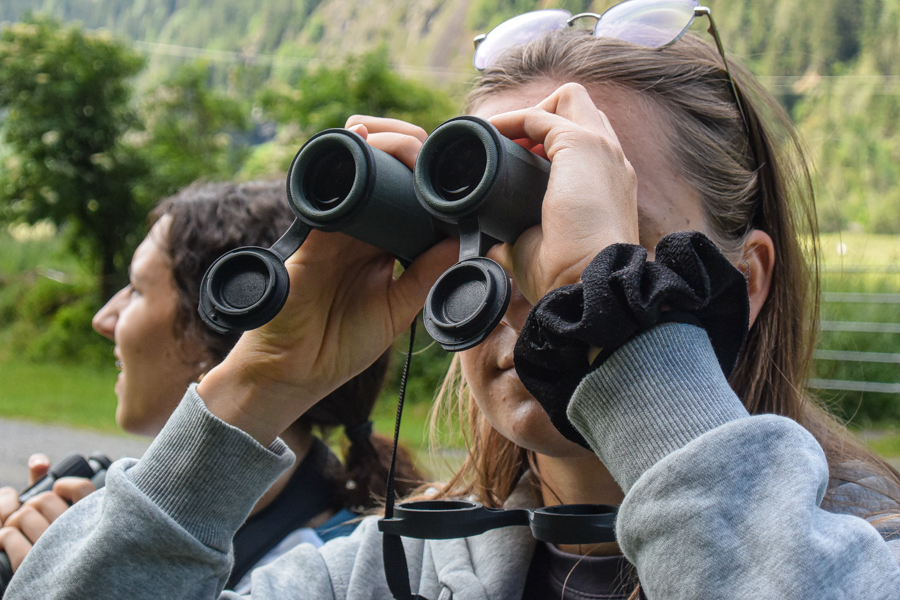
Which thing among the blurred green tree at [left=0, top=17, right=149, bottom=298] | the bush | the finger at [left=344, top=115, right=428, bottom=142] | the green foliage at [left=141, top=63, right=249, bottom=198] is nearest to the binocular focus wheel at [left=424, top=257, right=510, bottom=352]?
the finger at [left=344, top=115, right=428, bottom=142]

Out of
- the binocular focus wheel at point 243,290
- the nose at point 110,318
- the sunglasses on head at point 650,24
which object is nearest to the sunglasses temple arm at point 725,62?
the sunglasses on head at point 650,24

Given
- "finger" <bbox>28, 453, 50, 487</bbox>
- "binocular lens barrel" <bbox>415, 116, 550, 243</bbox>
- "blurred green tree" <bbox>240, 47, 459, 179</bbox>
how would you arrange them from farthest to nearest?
"blurred green tree" <bbox>240, 47, 459, 179</bbox> → "finger" <bbox>28, 453, 50, 487</bbox> → "binocular lens barrel" <bbox>415, 116, 550, 243</bbox>

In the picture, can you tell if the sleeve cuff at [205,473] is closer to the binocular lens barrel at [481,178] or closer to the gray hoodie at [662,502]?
the gray hoodie at [662,502]

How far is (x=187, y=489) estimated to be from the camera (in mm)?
1121

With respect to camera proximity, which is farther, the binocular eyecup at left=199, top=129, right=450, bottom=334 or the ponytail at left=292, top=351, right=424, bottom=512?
the ponytail at left=292, top=351, right=424, bottom=512

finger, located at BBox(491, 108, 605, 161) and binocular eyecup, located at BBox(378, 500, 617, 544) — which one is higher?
finger, located at BBox(491, 108, 605, 161)

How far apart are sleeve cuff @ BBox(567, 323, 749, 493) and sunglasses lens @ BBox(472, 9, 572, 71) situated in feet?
2.95

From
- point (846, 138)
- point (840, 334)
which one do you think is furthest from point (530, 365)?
point (846, 138)

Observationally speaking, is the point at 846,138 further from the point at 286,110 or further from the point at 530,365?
the point at 530,365

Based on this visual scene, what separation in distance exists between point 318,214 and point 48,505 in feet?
3.21

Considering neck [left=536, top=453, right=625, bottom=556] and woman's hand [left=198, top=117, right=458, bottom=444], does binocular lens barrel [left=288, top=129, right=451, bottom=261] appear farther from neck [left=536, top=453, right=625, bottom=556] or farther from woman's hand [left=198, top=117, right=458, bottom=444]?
neck [left=536, top=453, right=625, bottom=556]

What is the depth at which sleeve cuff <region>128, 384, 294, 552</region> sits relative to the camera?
1.12 m

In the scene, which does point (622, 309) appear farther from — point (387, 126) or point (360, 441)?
point (360, 441)

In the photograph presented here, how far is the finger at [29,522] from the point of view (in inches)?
56.8
